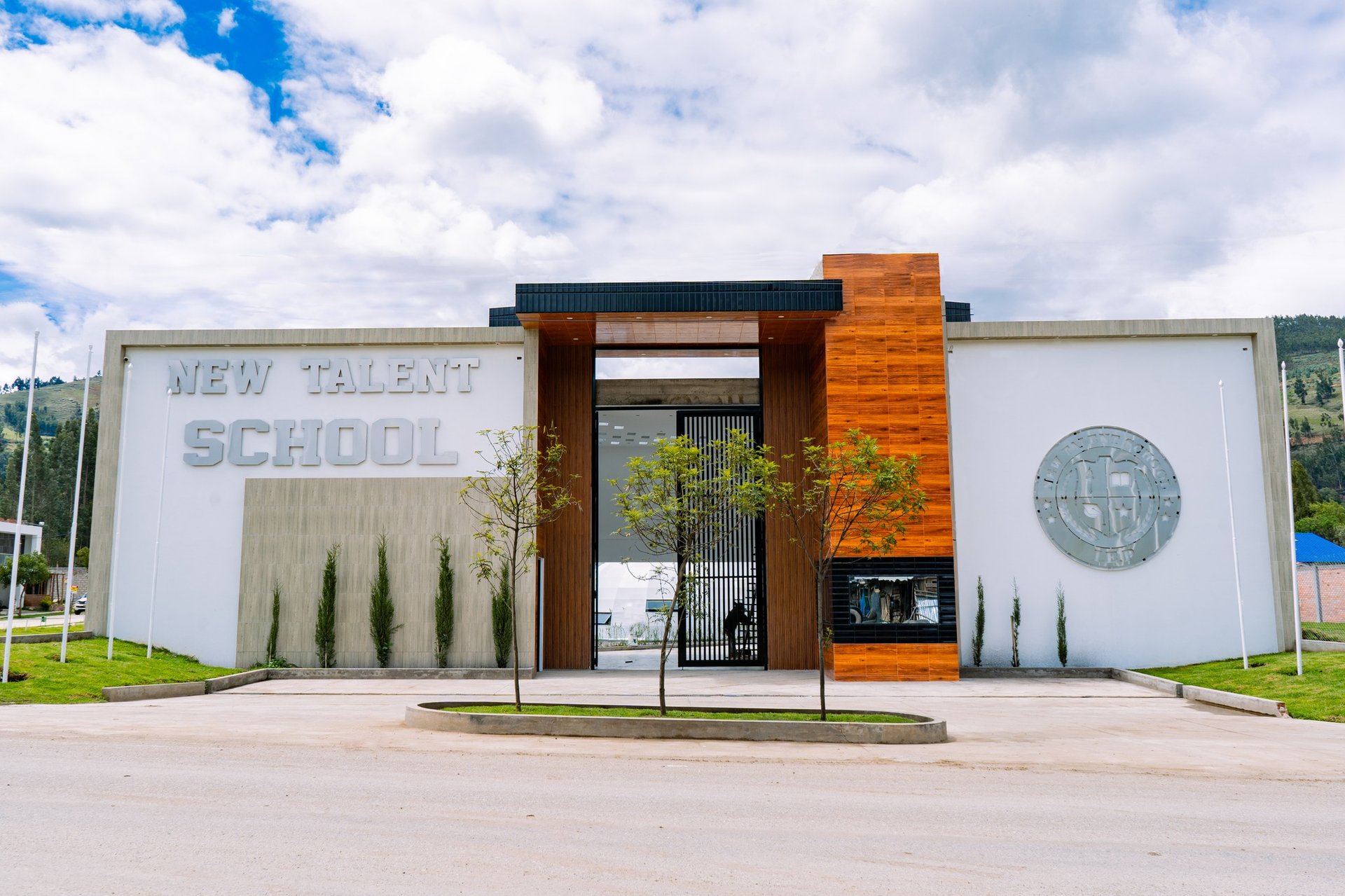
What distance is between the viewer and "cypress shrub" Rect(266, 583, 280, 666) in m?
21.7

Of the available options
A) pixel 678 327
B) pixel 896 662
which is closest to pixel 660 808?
pixel 896 662

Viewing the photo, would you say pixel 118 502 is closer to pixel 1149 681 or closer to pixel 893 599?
pixel 893 599

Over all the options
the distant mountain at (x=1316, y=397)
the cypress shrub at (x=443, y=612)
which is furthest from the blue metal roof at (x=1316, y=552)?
the distant mountain at (x=1316, y=397)

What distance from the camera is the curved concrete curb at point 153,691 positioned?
16.3 m

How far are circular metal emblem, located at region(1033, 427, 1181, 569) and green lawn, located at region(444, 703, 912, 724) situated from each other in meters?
11.2

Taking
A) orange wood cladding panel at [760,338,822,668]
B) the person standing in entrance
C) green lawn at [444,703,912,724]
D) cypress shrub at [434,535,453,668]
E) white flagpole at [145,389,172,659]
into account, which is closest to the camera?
green lawn at [444,703,912,724]

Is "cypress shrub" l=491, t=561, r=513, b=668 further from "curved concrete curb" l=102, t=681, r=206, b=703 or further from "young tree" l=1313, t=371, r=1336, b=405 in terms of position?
"young tree" l=1313, t=371, r=1336, b=405

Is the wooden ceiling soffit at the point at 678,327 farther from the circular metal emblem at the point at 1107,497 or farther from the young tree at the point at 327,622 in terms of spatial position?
the young tree at the point at 327,622

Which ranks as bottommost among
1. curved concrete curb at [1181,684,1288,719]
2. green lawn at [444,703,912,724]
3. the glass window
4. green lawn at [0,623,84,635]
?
curved concrete curb at [1181,684,1288,719]

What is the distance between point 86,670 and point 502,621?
7887mm

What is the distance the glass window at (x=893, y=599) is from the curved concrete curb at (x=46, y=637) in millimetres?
16451

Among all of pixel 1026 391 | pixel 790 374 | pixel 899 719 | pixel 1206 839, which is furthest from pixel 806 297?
pixel 1206 839

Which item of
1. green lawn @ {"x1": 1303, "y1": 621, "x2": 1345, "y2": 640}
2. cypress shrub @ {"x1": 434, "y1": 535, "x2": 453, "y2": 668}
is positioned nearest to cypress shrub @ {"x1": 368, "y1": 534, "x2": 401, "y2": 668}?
cypress shrub @ {"x1": 434, "y1": 535, "x2": 453, "y2": 668}

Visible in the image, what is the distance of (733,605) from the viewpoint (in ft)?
78.3
